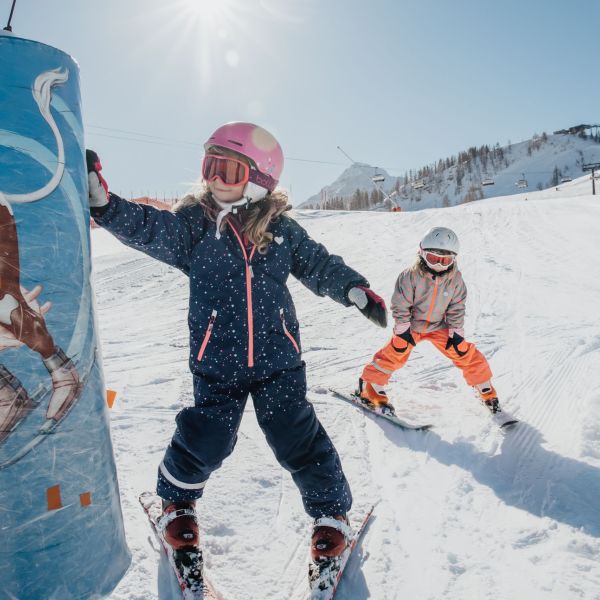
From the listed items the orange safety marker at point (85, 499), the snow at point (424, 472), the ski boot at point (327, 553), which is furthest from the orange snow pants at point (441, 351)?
the orange safety marker at point (85, 499)

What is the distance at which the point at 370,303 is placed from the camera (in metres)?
2.35

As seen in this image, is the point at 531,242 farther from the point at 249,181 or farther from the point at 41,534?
the point at 41,534

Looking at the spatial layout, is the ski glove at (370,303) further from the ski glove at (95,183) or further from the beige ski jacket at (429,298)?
the beige ski jacket at (429,298)

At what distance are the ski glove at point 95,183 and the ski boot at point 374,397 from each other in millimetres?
Result: 2772

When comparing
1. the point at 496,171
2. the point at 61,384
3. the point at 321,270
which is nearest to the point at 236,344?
the point at 321,270

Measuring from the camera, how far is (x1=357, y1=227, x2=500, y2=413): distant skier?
13.2 ft

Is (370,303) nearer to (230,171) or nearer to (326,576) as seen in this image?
(230,171)

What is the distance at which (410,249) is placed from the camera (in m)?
12.9

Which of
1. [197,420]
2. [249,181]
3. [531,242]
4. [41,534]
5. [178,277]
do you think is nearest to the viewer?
[41,534]

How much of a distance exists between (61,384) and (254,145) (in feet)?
4.62

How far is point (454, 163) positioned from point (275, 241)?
144 meters

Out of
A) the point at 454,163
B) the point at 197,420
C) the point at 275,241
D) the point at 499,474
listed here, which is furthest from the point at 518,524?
the point at 454,163

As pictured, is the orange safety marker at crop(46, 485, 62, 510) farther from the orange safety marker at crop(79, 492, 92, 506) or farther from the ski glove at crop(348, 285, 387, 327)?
the ski glove at crop(348, 285, 387, 327)

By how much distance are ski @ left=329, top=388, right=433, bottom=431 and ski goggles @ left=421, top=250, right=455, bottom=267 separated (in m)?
1.30
